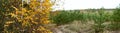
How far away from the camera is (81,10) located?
33.2 feet

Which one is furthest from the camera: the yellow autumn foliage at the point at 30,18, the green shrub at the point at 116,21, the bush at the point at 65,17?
the bush at the point at 65,17

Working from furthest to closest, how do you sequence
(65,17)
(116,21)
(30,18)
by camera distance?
(65,17)
(116,21)
(30,18)

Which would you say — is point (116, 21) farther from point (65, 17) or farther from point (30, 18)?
point (30, 18)

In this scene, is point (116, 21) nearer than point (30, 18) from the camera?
No

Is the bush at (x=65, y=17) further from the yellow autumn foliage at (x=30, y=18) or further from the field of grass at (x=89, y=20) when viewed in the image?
the yellow autumn foliage at (x=30, y=18)

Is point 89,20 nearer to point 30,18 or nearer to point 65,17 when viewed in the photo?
point 65,17

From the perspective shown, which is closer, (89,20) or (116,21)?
(116,21)

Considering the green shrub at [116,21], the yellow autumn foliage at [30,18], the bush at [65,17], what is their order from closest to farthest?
the yellow autumn foliage at [30,18] → the green shrub at [116,21] → the bush at [65,17]

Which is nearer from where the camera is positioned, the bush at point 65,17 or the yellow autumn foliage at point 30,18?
the yellow autumn foliage at point 30,18

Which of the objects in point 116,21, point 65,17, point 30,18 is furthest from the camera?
point 65,17

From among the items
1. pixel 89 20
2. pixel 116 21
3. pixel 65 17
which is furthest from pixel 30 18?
pixel 116 21

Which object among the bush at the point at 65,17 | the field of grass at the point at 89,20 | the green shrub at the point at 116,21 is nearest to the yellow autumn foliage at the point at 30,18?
the field of grass at the point at 89,20

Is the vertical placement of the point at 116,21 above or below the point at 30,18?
below

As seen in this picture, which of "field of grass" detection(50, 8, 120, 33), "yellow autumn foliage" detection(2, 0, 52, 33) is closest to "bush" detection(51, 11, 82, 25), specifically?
"field of grass" detection(50, 8, 120, 33)
